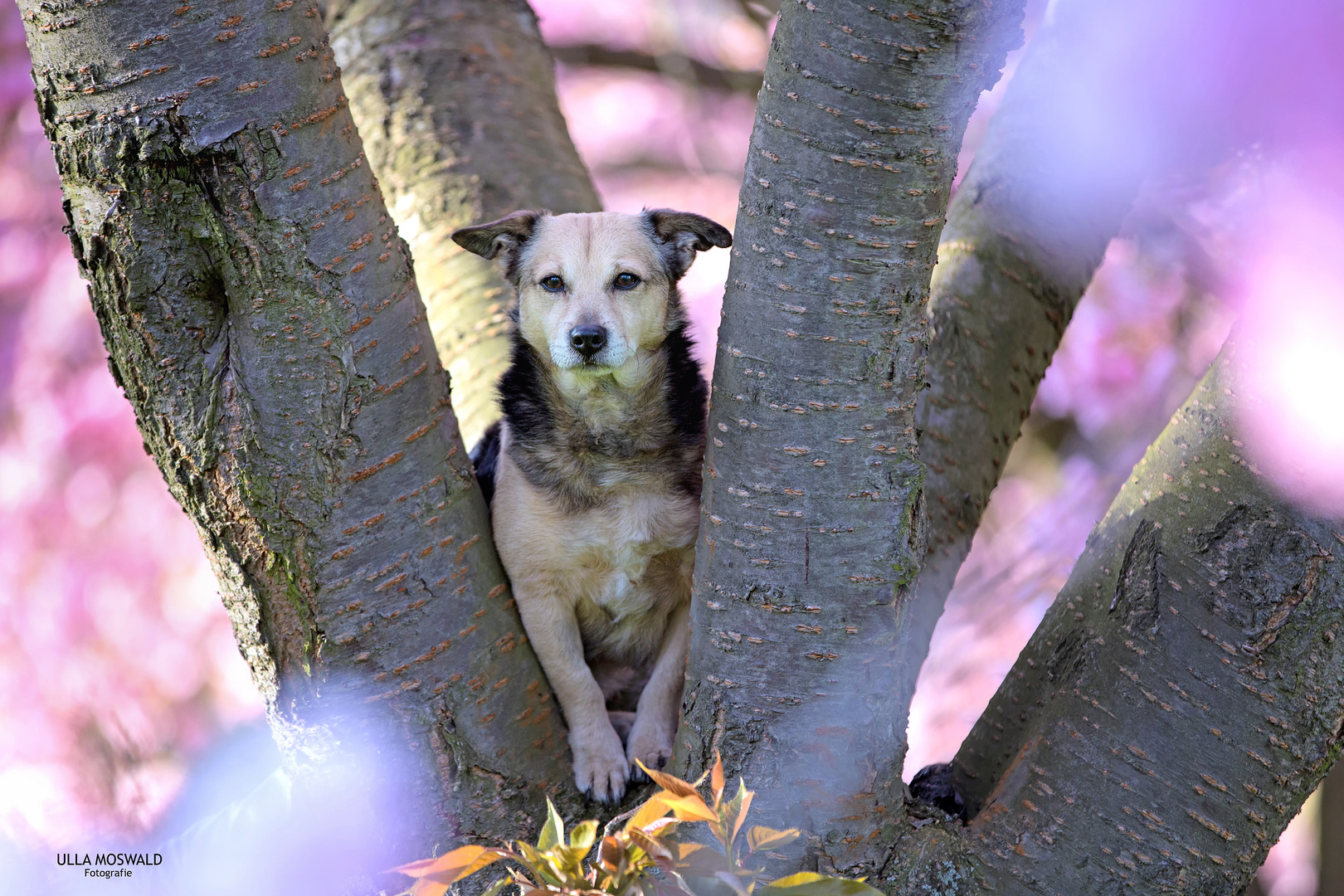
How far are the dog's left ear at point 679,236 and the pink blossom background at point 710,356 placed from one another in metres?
1.16

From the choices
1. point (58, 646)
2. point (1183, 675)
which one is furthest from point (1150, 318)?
point (58, 646)

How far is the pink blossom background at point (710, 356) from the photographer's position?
2.52 meters

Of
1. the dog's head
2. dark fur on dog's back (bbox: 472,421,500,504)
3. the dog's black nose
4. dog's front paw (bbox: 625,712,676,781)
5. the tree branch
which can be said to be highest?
the tree branch

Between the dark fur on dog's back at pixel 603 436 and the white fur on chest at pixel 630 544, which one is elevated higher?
the dark fur on dog's back at pixel 603 436

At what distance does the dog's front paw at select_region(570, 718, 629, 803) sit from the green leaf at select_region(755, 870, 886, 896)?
124 cm

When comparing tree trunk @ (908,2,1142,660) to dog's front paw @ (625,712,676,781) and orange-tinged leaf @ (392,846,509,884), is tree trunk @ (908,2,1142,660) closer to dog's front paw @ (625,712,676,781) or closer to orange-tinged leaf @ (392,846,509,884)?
dog's front paw @ (625,712,676,781)

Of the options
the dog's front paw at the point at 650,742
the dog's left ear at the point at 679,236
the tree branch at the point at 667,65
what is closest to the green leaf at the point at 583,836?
the dog's front paw at the point at 650,742

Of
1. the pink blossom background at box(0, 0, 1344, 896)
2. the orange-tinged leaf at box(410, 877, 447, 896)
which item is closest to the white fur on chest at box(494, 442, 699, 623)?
the orange-tinged leaf at box(410, 877, 447, 896)

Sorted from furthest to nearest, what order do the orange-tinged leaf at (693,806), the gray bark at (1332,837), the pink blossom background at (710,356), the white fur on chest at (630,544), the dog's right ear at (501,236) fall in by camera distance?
the gray bark at (1332,837) → the dog's right ear at (501,236) → the white fur on chest at (630,544) → the pink blossom background at (710,356) → the orange-tinged leaf at (693,806)

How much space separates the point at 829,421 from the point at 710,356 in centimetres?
486

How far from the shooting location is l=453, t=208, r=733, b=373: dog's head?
3004 millimetres

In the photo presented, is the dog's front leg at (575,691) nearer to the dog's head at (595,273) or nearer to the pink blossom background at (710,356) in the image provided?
the dog's head at (595,273)

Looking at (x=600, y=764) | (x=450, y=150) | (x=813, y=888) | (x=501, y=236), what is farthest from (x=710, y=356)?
(x=813, y=888)

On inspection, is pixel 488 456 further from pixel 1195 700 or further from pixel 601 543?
pixel 1195 700
